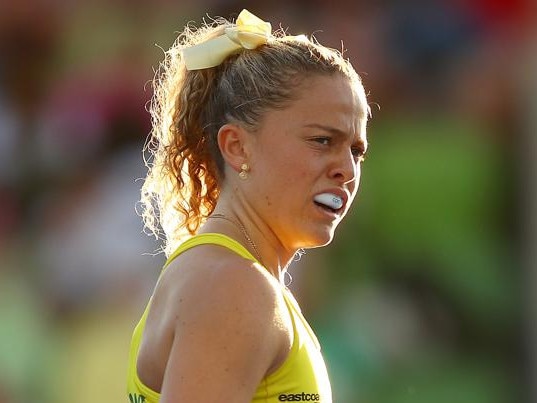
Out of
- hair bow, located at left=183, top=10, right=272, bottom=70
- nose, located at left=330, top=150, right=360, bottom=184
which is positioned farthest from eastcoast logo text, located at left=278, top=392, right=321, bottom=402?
hair bow, located at left=183, top=10, right=272, bottom=70

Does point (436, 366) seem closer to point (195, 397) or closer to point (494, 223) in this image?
point (494, 223)

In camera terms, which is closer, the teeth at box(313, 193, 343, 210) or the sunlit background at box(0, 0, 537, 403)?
the teeth at box(313, 193, 343, 210)

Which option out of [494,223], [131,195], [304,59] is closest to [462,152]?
[494,223]

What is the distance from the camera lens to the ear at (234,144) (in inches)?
89.8

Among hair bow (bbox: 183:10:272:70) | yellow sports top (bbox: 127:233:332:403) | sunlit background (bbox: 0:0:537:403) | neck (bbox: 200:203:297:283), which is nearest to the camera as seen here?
yellow sports top (bbox: 127:233:332:403)

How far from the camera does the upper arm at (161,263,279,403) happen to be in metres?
1.93

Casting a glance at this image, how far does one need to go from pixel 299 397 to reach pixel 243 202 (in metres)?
0.41

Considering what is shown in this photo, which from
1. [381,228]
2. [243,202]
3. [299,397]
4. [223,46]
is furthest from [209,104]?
[381,228]

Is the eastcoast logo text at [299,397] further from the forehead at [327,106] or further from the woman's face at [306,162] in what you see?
the forehead at [327,106]

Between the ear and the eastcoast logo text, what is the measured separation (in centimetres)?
48

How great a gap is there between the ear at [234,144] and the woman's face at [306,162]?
0.02 metres

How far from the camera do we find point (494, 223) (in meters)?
5.47

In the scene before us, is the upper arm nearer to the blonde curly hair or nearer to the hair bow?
the blonde curly hair

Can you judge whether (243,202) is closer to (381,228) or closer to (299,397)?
(299,397)
